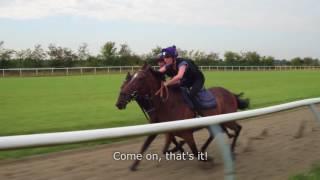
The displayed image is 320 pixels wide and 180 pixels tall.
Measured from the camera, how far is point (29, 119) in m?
13.7

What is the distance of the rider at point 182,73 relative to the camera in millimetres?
7320

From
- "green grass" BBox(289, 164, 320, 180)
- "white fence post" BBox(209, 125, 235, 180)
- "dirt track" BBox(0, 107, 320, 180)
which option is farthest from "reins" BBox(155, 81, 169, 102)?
"white fence post" BBox(209, 125, 235, 180)

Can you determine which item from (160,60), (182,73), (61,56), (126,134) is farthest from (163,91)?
(61,56)

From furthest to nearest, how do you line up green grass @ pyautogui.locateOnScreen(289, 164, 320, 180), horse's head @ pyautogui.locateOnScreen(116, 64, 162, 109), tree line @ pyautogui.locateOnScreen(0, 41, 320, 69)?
tree line @ pyautogui.locateOnScreen(0, 41, 320, 69) → horse's head @ pyautogui.locateOnScreen(116, 64, 162, 109) → green grass @ pyautogui.locateOnScreen(289, 164, 320, 180)

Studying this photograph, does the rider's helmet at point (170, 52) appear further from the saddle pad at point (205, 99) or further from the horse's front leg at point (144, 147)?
the horse's front leg at point (144, 147)

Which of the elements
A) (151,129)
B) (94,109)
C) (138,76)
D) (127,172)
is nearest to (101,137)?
(151,129)

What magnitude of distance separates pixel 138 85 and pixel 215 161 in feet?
6.96

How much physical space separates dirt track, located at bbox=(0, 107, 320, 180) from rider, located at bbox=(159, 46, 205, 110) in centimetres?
72

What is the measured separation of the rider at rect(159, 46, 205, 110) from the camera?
7.32 metres

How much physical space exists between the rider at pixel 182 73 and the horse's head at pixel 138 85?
0.21 metres

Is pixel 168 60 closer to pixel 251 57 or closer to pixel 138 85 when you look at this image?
pixel 138 85

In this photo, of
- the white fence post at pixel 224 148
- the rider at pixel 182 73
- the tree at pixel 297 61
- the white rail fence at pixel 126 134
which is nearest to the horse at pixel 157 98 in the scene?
the rider at pixel 182 73

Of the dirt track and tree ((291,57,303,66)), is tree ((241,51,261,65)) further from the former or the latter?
the dirt track

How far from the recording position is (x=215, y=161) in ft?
16.6
